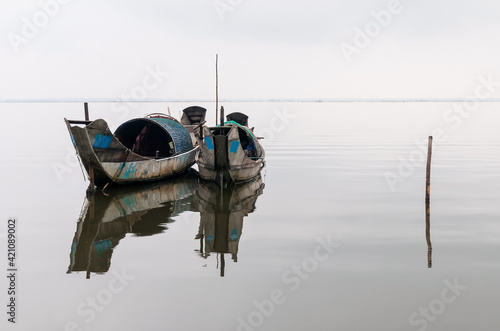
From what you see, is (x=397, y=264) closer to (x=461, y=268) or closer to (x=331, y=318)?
(x=461, y=268)

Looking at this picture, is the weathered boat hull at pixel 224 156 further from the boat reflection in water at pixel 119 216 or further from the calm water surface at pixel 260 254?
the boat reflection in water at pixel 119 216

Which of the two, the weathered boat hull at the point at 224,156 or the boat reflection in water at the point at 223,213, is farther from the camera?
the weathered boat hull at the point at 224,156

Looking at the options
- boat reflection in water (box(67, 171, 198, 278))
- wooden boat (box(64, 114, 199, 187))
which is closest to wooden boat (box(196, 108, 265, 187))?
boat reflection in water (box(67, 171, 198, 278))

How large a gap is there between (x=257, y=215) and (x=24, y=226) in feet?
19.7

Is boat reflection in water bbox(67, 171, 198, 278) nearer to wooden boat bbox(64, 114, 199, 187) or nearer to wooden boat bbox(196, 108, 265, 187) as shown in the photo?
wooden boat bbox(64, 114, 199, 187)

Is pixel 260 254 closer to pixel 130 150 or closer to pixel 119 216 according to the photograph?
pixel 119 216

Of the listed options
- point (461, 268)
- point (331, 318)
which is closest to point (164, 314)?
point (331, 318)

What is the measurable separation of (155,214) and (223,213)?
1.88 m

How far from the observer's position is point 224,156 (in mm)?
16922

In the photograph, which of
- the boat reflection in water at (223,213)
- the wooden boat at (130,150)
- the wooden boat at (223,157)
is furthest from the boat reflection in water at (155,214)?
the wooden boat at (130,150)

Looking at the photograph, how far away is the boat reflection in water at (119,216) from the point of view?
10234mm

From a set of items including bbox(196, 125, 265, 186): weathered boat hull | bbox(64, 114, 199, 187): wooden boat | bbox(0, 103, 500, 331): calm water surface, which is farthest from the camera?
bbox(196, 125, 265, 186): weathered boat hull

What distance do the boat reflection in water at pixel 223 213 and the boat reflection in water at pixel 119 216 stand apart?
629mm

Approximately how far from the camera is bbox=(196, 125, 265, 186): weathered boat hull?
16.8 meters
